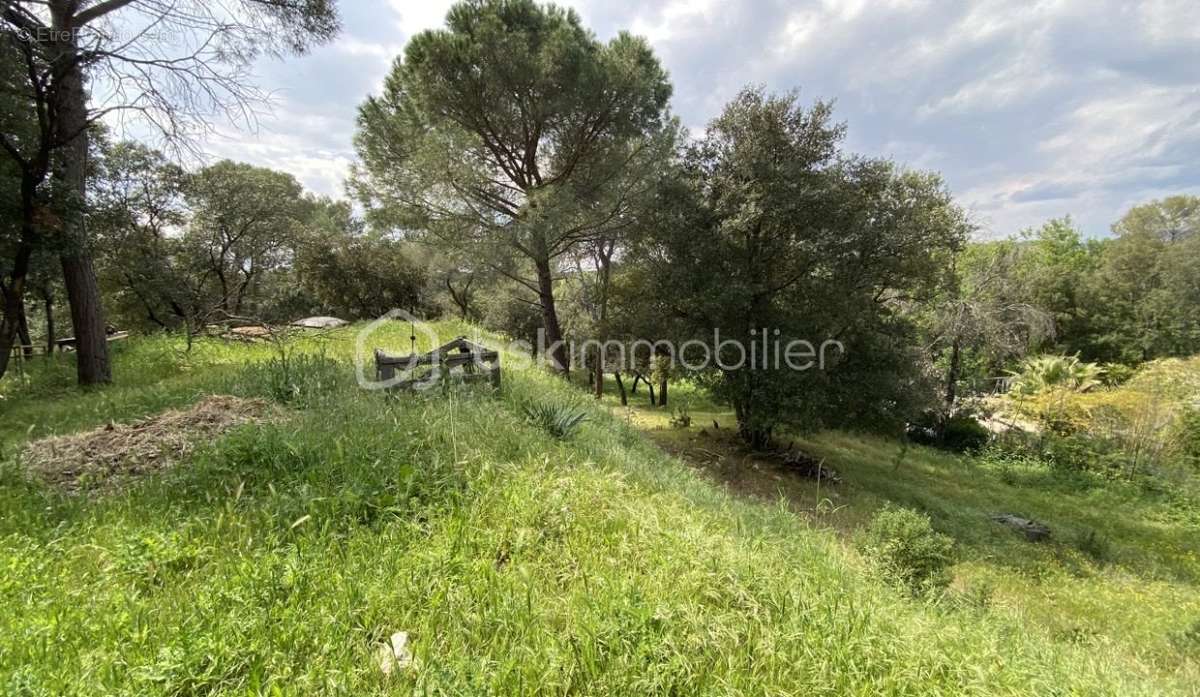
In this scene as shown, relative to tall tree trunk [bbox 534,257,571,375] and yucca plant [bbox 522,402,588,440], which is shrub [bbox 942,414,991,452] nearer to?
tall tree trunk [bbox 534,257,571,375]

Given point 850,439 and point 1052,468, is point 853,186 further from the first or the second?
point 1052,468

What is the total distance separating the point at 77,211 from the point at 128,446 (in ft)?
14.8

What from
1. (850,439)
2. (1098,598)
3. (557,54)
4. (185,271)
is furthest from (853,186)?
(185,271)

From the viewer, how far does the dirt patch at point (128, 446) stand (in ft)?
9.21

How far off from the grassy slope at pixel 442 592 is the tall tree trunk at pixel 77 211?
4473 millimetres

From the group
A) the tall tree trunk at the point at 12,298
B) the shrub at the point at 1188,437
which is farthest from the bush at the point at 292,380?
the shrub at the point at 1188,437

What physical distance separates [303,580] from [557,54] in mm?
9811

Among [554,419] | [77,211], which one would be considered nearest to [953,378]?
[554,419]

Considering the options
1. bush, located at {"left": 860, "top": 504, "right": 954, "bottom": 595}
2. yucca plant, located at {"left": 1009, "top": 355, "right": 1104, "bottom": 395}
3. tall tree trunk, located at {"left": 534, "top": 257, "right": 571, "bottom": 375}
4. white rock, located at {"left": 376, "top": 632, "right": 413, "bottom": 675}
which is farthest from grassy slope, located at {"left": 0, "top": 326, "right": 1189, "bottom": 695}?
yucca plant, located at {"left": 1009, "top": 355, "right": 1104, "bottom": 395}

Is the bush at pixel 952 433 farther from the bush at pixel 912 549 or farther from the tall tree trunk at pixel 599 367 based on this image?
the bush at pixel 912 549

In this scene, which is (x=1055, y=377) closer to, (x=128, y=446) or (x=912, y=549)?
(x=912, y=549)

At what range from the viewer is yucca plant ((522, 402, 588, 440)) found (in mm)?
4086

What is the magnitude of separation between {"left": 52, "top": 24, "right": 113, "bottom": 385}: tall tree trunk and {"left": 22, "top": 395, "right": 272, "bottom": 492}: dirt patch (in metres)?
3.77

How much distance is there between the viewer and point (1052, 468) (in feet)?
37.8
